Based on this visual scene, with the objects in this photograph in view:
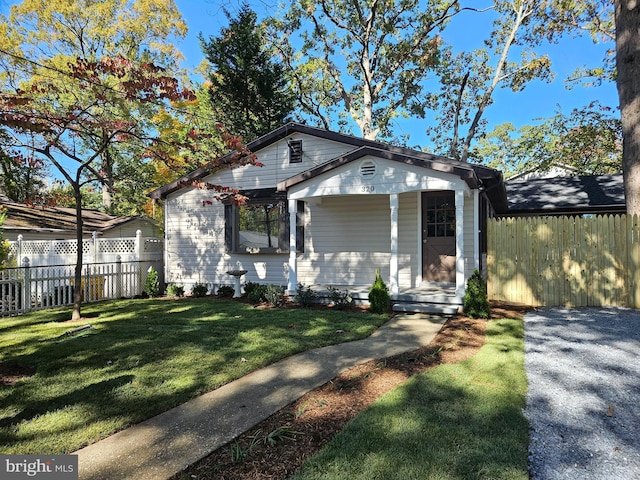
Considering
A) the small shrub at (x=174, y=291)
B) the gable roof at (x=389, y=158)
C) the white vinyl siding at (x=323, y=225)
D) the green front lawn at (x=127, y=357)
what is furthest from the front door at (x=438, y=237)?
the small shrub at (x=174, y=291)

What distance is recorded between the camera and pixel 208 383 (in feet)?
12.2

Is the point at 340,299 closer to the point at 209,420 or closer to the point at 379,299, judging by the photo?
the point at 379,299

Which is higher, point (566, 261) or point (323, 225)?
point (323, 225)

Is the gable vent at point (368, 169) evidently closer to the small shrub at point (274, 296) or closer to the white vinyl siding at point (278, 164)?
the white vinyl siding at point (278, 164)

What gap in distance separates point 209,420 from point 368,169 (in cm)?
607

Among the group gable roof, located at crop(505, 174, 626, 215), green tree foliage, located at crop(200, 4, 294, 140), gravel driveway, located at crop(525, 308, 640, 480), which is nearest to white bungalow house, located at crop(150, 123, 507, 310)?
gravel driveway, located at crop(525, 308, 640, 480)

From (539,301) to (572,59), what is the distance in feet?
50.4

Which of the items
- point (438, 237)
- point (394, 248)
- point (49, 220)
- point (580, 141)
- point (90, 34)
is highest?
point (90, 34)

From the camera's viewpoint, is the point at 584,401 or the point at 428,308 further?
the point at 428,308

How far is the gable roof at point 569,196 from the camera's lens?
1244 centimetres

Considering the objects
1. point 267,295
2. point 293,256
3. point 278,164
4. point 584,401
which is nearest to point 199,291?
point 267,295

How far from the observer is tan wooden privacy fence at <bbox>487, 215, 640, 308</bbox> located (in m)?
7.47

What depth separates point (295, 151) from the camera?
10.0 m

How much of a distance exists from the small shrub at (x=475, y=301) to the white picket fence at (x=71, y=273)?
8.50 meters
